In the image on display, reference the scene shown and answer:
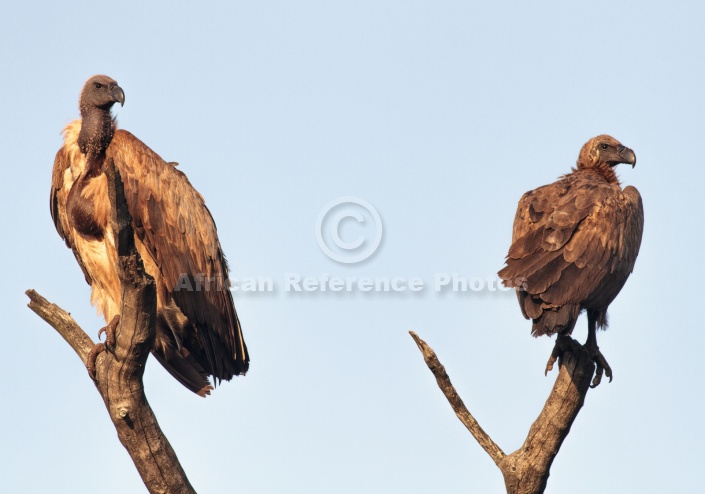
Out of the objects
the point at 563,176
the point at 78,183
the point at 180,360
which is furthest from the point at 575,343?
the point at 78,183

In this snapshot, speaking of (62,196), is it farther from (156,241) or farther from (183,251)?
(183,251)

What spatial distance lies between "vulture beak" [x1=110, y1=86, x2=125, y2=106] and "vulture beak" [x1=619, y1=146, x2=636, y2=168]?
16.3 ft

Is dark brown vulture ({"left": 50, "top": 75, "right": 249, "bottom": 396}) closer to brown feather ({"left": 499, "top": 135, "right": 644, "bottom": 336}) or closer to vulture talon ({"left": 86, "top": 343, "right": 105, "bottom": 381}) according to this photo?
vulture talon ({"left": 86, "top": 343, "right": 105, "bottom": 381})

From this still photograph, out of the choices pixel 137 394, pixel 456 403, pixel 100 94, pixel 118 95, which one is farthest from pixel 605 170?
pixel 137 394

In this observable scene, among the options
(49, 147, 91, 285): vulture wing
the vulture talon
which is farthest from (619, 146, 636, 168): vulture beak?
the vulture talon

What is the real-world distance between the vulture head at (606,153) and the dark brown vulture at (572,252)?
1.13 meters

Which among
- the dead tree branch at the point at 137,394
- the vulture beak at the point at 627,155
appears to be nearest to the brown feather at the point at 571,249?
the vulture beak at the point at 627,155

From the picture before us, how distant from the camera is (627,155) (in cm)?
977

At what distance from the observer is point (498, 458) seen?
21.0ft

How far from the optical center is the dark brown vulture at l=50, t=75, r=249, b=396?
7.63 meters

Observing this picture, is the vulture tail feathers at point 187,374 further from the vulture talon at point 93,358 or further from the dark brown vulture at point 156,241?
the vulture talon at point 93,358

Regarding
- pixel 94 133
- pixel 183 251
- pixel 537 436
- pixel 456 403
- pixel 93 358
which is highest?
pixel 94 133

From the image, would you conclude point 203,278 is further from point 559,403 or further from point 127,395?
point 559,403

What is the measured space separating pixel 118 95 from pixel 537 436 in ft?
13.9
